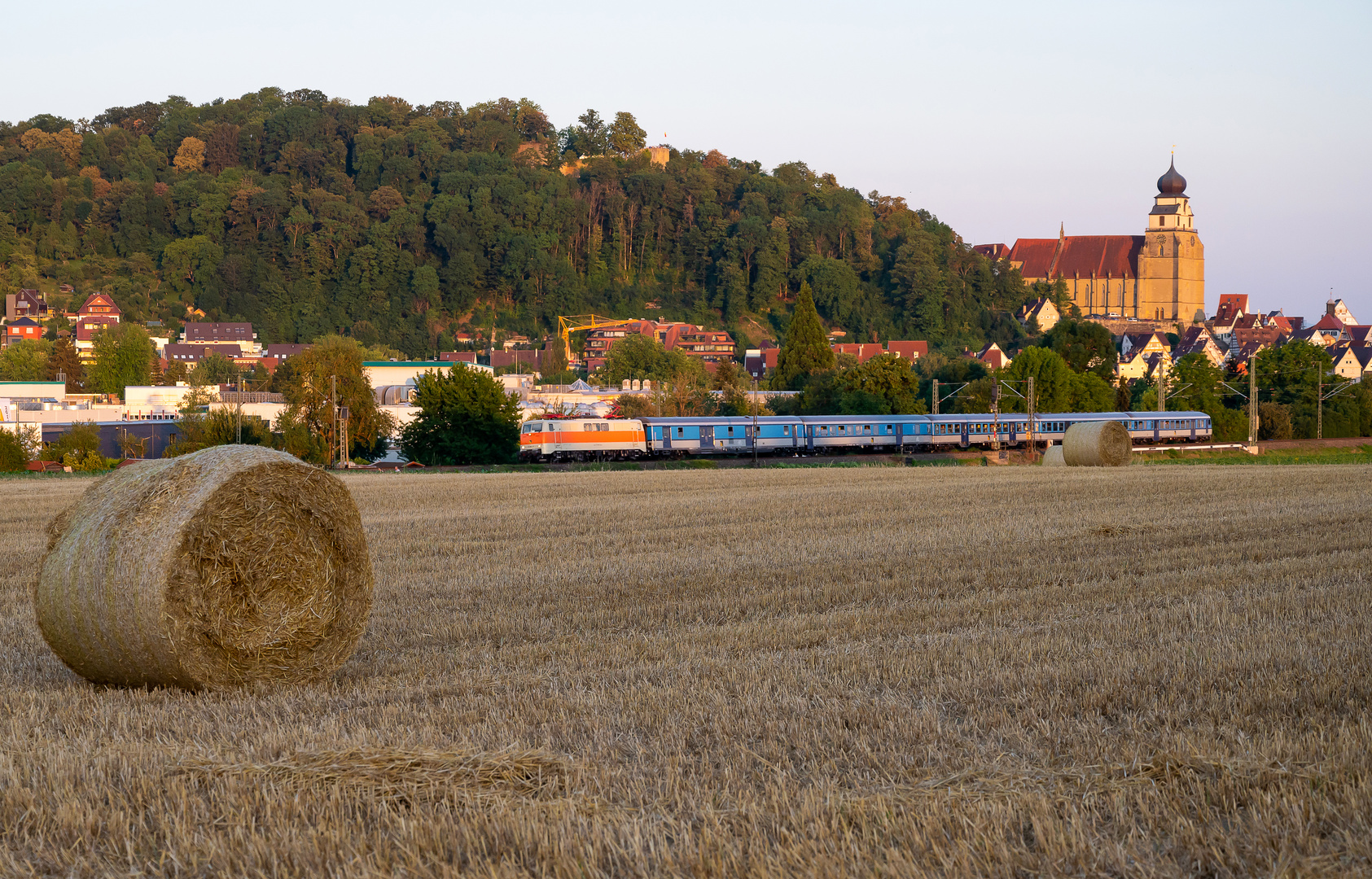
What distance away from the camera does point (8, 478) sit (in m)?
45.2

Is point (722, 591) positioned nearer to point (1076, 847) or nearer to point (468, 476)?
point (1076, 847)

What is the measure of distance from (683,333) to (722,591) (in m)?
164

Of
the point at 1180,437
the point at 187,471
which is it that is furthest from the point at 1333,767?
the point at 1180,437

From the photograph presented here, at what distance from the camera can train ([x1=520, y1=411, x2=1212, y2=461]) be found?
56.0 meters

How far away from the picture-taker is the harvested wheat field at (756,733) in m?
4.91

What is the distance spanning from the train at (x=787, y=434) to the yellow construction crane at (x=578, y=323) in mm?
118114

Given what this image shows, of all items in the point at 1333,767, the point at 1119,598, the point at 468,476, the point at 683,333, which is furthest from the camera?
the point at 683,333

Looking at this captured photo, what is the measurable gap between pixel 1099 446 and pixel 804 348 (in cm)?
6419

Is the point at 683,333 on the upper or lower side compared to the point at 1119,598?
upper

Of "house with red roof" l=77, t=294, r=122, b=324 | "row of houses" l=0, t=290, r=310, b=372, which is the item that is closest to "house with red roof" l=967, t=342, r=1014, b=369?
"row of houses" l=0, t=290, r=310, b=372

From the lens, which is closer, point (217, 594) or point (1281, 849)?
point (1281, 849)

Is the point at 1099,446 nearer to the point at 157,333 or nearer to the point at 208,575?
the point at 208,575

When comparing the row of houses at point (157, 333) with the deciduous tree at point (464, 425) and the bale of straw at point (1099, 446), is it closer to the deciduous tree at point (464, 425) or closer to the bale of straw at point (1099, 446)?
the deciduous tree at point (464, 425)

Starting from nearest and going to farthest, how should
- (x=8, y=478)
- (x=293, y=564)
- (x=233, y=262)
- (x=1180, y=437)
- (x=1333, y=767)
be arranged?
(x=1333, y=767), (x=293, y=564), (x=8, y=478), (x=1180, y=437), (x=233, y=262)
